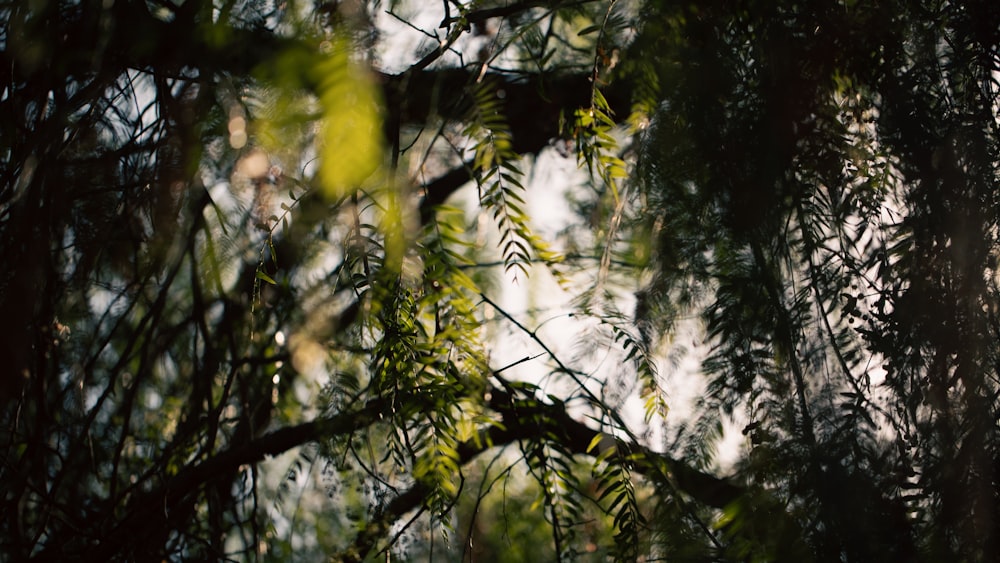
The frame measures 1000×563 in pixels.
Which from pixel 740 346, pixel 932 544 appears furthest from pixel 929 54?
pixel 932 544

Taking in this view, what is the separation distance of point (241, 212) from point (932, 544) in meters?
1.18

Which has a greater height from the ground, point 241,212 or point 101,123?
point 101,123

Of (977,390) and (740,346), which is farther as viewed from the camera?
(740,346)

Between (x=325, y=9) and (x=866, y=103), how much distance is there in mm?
650

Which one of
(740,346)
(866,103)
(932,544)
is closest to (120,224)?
(740,346)

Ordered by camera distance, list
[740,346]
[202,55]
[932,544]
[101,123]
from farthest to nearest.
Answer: [101,123]
[202,55]
[740,346]
[932,544]

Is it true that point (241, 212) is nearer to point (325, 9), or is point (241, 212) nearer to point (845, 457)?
A: point (325, 9)

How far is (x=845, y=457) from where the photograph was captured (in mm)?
771

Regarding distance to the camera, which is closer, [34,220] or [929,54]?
[929,54]

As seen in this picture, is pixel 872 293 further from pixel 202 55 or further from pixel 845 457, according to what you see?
pixel 202 55

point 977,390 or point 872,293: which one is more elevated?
point 872,293

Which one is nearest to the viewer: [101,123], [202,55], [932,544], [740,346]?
[932,544]

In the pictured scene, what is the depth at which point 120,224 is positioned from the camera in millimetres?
1360

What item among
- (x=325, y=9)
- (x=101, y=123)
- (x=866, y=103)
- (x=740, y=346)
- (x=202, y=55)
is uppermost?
(x=101, y=123)
